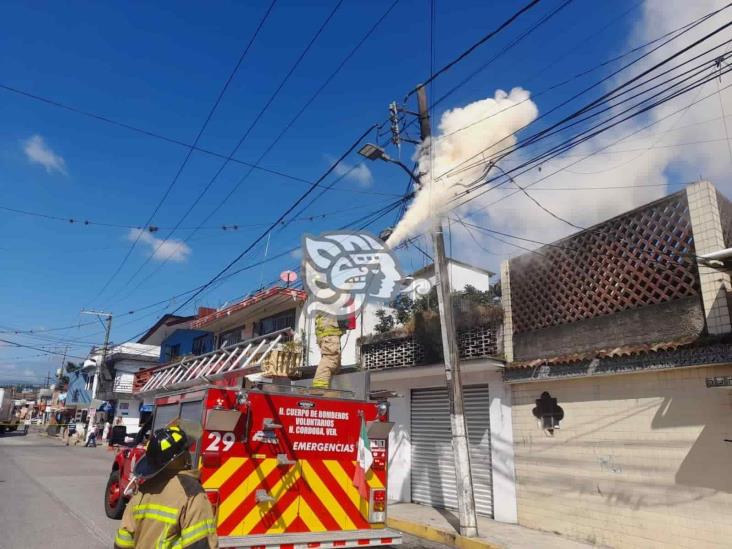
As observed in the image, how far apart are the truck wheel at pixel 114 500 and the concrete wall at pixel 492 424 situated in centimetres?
577

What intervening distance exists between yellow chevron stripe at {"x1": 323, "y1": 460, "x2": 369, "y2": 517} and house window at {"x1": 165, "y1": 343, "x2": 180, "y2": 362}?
27.3 m

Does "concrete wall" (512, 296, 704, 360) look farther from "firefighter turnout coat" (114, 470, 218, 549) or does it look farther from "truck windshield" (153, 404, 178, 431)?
"firefighter turnout coat" (114, 470, 218, 549)

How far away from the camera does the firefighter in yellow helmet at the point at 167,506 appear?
269 cm

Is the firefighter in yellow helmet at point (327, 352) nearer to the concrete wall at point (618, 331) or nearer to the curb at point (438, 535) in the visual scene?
the curb at point (438, 535)

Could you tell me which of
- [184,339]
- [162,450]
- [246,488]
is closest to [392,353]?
[246,488]

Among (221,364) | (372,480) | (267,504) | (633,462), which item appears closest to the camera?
(267,504)

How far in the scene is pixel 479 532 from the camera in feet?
28.3

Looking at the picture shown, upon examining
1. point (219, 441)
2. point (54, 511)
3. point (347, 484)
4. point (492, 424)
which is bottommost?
point (54, 511)

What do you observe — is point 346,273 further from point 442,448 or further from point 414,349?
point 442,448

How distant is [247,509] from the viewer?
213 inches

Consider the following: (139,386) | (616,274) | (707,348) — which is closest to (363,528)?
(707,348)

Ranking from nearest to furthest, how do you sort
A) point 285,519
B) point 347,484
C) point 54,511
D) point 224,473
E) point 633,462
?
point 224,473 < point 285,519 < point 347,484 < point 633,462 < point 54,511

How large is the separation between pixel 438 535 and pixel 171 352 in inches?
1087

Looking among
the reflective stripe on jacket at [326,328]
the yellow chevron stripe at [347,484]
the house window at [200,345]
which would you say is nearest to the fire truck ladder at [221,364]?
the house window at [200,345]
